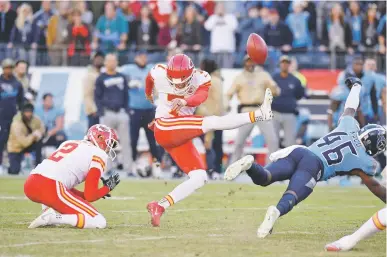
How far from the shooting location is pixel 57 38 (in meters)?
19.3

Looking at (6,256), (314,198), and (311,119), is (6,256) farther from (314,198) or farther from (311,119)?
(311,119)

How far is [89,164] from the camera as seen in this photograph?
8781mm

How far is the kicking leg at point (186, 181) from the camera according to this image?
354 inches

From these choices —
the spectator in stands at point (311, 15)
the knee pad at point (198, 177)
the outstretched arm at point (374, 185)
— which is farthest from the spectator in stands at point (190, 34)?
the outstretched arm at point (374, 185)

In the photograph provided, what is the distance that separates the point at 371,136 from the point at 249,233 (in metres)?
1.29

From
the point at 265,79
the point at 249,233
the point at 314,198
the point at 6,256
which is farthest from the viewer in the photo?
the point at 265,79

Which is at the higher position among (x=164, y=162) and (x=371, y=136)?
(x=371, y=136)

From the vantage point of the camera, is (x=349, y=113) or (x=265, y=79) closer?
→ (x=349, y=113)

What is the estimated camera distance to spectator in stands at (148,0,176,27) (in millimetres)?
19452

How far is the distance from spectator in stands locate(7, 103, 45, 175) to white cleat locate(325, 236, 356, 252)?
986 cm

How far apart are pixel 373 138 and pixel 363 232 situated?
1.55 meters

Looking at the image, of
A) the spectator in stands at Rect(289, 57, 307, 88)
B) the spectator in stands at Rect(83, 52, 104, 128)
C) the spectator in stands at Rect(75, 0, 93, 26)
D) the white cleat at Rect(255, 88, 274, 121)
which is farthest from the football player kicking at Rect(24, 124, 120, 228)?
the spectator in stands at Rect(75, 0, 93, 26)

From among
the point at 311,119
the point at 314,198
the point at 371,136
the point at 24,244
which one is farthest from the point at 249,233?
the point at 311,119

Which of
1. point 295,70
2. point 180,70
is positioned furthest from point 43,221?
point 295,70
